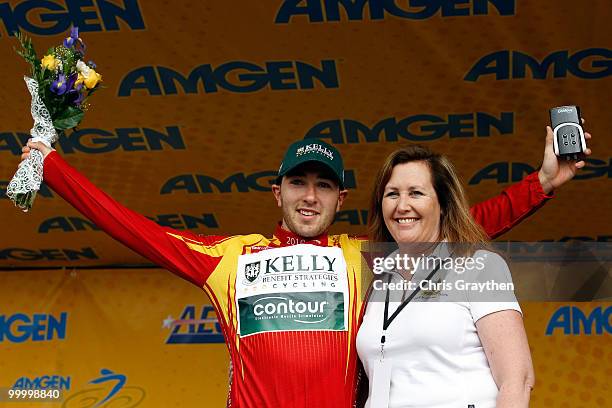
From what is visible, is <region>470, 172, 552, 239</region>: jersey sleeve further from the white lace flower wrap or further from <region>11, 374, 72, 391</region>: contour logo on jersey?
<region>11, 374, 72, 391</region>: contour logo on jersey

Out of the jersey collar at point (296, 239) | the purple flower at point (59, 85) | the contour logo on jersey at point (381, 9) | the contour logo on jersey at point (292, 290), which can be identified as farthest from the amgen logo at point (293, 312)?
the contour logo on jersey at point (381, 9)

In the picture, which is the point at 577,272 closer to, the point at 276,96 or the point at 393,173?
the point at 276,96

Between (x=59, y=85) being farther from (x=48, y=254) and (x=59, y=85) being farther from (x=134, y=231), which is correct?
(x=48, y=254)

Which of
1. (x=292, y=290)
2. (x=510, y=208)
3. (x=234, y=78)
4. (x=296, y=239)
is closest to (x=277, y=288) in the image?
(x=292, y=290)

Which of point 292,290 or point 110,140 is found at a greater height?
point 110,140

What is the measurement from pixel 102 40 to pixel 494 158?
1.70 metres

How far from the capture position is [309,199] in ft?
10.3

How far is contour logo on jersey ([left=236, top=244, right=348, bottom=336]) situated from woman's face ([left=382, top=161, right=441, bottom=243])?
36 cm

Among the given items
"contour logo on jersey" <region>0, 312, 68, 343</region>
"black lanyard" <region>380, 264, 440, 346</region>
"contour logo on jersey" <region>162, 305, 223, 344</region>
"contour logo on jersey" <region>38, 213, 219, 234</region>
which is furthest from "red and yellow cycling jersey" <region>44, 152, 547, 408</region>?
"contour logo on jersey" <region>0, 312, 68, 343</region>

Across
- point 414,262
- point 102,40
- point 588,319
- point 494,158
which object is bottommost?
Result: point 414,262

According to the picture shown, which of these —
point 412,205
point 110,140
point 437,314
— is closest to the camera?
point 437,314

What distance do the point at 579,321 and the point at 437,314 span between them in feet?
7.53

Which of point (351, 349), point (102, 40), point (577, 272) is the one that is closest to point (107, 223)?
point (351, 349)

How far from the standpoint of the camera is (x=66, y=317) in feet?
15.6
